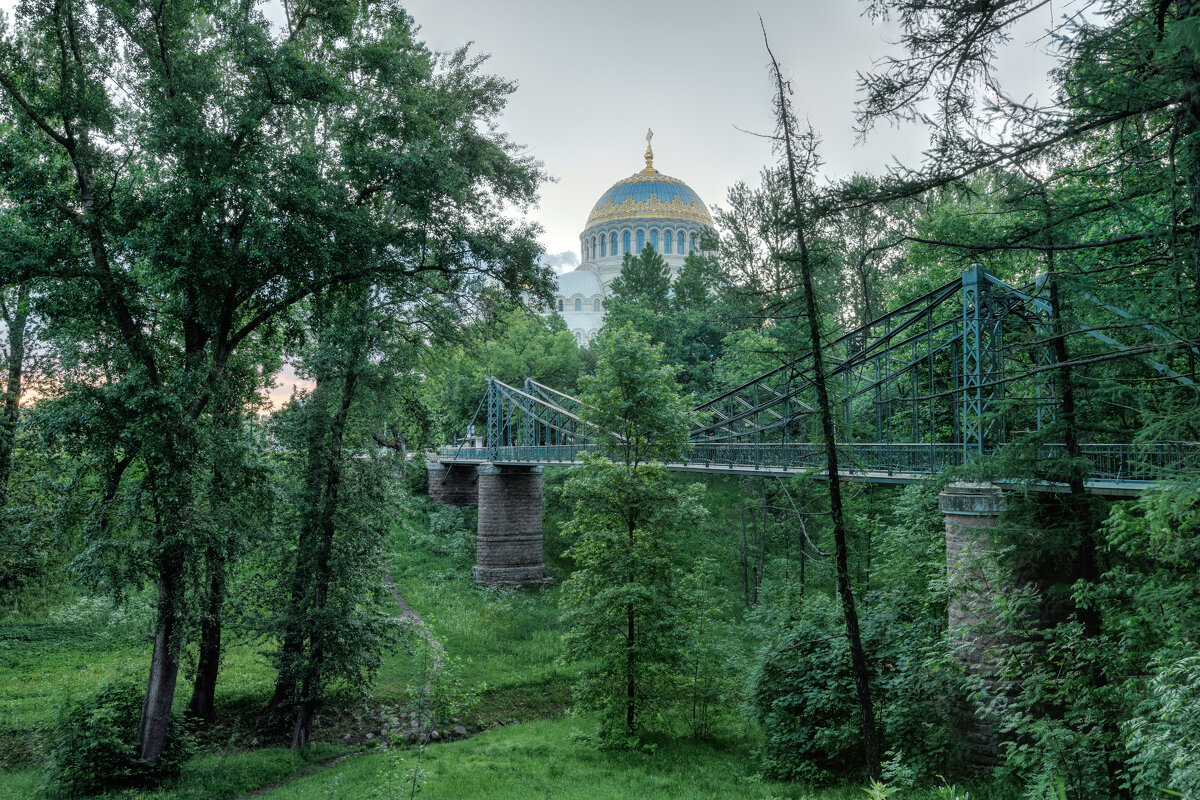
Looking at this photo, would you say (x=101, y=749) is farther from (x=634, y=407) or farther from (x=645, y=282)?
(x=645, y=282)

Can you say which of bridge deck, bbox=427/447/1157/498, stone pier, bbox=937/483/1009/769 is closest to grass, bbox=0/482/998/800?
stone pier, bbox=937/483/1009/769

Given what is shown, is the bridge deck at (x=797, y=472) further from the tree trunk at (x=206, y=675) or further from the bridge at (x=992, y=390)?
the tree trunk at (x=206, y=675)

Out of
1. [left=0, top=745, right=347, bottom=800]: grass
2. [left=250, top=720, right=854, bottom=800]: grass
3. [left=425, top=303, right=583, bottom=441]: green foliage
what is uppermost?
[left=425, top=303, right=583, bottom=441]: green foliage

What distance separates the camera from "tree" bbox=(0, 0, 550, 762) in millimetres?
9477

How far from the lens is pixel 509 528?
24484 millimetres

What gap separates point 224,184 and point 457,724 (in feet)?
32.4

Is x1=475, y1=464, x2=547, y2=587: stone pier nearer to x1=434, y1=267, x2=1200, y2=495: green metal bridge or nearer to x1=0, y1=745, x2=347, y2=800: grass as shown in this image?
x1=434, y1=267, x2=1200, y2=495: green metal bridge

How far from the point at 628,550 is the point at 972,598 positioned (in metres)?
5.11

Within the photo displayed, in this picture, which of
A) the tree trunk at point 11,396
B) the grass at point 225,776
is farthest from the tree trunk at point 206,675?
the tree trunk at point 11,396

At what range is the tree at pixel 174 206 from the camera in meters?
9.48

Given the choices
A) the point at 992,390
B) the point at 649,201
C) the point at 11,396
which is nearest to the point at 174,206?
the point at 11,396

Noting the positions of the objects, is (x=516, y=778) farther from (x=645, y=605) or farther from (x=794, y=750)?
(x=794, y=750)

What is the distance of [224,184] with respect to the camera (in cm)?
929

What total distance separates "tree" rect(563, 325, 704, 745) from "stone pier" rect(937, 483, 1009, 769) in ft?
13.7
